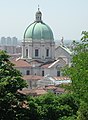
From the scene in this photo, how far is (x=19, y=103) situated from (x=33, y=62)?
40837 mm

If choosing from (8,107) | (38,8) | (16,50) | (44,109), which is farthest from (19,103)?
(16,50)

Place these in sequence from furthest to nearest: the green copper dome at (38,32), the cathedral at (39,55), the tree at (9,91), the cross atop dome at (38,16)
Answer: the cross atop dome at (38,16)
the green copper dome at (38,32)
the cathedral at (39,55)
the tree at (9,91)

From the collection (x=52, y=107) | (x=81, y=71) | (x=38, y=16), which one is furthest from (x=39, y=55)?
(x=81, y=71)

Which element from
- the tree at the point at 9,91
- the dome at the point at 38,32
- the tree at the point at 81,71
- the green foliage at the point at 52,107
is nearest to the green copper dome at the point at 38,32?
the dome at the point at 38,32

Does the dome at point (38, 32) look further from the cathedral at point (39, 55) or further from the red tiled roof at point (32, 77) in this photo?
the red tiled roof at point (32, 77)

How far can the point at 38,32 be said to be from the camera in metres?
60.0

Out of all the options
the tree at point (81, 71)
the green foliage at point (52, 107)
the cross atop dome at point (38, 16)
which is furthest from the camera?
the cross atop dome at point (38, 16)

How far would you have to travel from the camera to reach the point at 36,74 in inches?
2325

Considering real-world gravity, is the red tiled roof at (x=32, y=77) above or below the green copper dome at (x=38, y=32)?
below

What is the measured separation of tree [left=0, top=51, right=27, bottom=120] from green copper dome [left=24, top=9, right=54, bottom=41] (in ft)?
137

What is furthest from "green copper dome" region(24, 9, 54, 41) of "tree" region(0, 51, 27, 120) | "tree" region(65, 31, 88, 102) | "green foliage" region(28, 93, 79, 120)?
"tree" region(65, 31, 88, 102)

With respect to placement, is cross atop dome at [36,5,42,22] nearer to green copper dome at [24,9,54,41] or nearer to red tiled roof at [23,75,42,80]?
green copper dome at [24,9,54,41]

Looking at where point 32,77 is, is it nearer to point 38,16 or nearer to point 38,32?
point 38,32

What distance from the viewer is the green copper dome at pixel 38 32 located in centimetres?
5947
